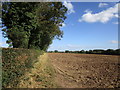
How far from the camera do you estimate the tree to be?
975cm

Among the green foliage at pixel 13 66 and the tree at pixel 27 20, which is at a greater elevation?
the tree at pixel 27 20

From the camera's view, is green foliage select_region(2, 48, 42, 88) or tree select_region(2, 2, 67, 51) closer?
green foliage select_region(2, 48, 42, 88)

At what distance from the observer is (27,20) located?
9992 mm

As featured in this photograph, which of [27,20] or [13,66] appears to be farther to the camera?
[27,20]

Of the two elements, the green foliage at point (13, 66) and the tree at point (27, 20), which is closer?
the green foliage at point (13, 66)

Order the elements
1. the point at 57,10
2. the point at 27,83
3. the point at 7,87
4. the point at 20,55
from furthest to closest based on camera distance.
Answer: the point at 57,10 → the point at 20,55 → the point at 27,83 → the point at 7,87

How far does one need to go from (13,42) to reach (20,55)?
4776mm

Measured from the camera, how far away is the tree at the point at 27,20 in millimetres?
9754

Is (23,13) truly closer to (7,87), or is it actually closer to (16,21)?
(16,21)

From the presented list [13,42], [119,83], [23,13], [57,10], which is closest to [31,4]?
[23,13]

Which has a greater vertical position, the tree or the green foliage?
the tree

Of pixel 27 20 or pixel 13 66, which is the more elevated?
pixel 27 20

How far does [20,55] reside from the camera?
19.2ft

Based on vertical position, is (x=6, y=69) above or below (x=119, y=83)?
above
